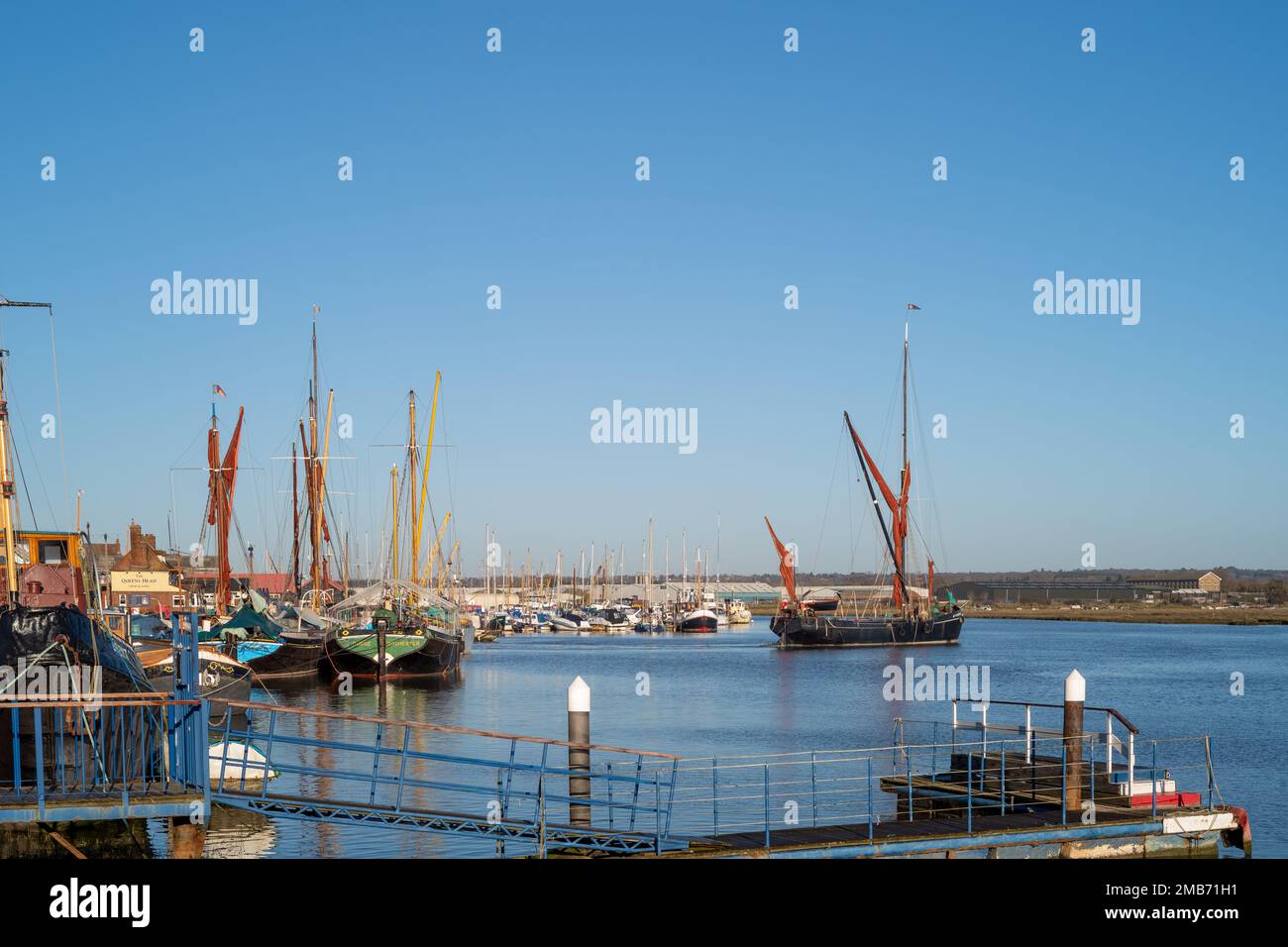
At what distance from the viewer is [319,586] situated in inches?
3108

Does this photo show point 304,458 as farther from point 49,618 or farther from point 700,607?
point 700,607

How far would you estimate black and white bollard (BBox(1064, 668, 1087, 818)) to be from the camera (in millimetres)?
20672

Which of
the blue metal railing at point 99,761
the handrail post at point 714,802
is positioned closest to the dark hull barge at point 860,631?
the handrail post at point 714,802

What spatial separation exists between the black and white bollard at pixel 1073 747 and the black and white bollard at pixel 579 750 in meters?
7.60

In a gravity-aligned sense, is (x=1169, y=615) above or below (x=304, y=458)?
below

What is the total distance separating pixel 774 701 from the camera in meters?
62.2

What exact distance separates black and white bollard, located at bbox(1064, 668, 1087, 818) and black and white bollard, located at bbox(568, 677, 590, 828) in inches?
299

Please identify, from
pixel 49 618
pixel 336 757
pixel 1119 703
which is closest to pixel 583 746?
pixel 49 618

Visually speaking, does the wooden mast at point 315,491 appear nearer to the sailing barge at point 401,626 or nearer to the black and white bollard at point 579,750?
the sailing barge at point 401,626

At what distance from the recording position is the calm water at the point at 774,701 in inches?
1134

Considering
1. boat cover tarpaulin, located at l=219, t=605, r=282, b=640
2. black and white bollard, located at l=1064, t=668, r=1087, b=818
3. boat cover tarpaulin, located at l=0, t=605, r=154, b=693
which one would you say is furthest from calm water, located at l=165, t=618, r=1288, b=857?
black and white bollard, located at l=1064, t=668, r=1087, b=818

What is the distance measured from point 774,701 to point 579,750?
44451 millimetres

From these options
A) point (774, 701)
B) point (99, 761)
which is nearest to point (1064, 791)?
point (99, 761)
